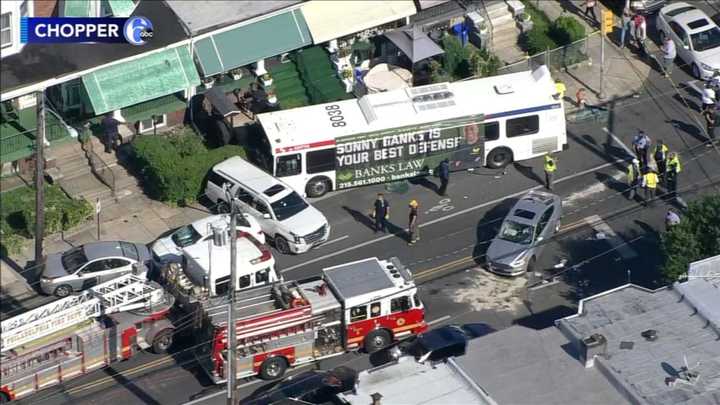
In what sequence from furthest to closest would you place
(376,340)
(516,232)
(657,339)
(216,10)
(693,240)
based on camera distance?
1. (216,10)
2. (516,232)
3. (693,240)
4. (376,340)
5. (657,339)

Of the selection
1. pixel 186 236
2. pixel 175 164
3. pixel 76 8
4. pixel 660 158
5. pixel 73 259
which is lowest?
pixel 660 158

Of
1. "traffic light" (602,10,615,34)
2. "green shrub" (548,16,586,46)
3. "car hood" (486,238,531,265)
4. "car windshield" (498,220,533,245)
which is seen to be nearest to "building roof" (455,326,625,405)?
"car hood" (486,238,531,265)

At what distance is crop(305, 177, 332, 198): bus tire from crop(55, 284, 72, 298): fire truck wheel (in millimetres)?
10295

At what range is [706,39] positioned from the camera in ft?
213

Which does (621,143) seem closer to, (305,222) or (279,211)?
(305,222)

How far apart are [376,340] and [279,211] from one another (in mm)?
7072

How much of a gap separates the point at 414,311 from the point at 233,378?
8035 mm

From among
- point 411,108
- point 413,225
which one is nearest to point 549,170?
point 411,108

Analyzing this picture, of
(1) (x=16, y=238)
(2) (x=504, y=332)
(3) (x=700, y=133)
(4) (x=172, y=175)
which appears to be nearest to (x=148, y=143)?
(4) (x=172, y=175)

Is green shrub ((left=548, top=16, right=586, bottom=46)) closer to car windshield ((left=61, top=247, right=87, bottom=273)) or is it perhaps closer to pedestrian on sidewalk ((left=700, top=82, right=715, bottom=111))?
pedestrian on sidewalk ((left=700, top=82, right=715, bottom=111))

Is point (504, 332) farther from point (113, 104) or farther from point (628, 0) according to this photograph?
point (628, 0)

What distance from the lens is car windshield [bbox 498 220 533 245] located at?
54219 millimetres

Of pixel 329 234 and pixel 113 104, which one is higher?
pixel 113 104

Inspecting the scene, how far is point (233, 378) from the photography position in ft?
147
